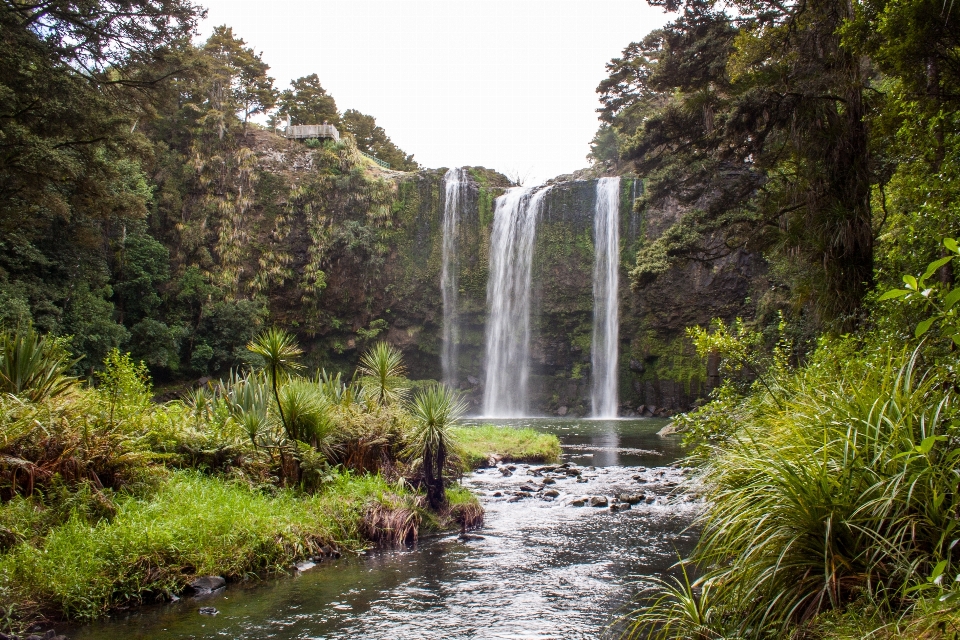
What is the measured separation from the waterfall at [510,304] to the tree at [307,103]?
19.8m

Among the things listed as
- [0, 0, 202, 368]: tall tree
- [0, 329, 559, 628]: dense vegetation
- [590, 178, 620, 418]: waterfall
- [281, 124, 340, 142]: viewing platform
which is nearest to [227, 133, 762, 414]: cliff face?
[590, 178, 620, 418]: waterfall

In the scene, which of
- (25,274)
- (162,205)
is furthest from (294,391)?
Answer: (162,205)

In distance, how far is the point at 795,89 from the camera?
11211 mm

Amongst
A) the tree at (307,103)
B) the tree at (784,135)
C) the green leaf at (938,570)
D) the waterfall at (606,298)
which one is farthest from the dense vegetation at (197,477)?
the tree at (307,103)

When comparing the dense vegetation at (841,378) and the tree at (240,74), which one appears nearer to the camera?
the dense vegetation at (841,378)

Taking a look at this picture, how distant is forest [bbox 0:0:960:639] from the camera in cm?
416

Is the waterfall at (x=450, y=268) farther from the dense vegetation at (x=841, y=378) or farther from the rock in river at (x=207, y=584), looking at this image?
the rock in river at (x=207, y=584)

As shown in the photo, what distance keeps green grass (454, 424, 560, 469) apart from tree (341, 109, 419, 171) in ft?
139

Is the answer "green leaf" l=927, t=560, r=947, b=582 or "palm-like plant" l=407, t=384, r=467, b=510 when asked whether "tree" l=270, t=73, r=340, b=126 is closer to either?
"palm-like plant" l=407, t=384, r=467, b=510

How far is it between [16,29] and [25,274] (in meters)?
18.0

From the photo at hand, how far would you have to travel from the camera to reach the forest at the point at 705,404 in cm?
416

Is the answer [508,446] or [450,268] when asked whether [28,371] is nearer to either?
[508,446]

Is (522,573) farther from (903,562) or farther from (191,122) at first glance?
(191,122)

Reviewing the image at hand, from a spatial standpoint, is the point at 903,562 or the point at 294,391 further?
the point at 294,391
